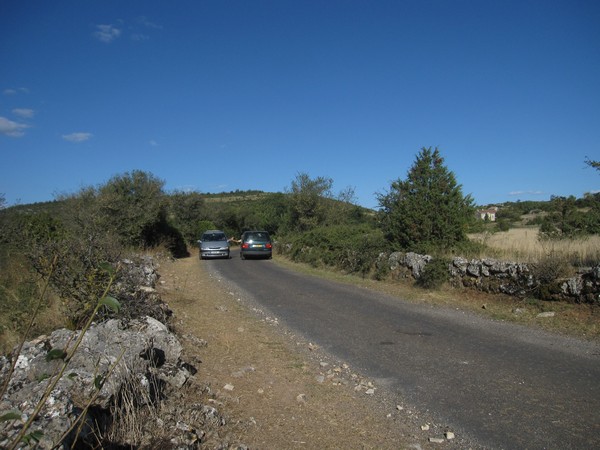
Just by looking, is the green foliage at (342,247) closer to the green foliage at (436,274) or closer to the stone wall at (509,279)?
the stone wall at (509,279)

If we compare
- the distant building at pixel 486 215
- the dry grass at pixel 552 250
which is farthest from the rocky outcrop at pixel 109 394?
the distant building at pixel 486 215

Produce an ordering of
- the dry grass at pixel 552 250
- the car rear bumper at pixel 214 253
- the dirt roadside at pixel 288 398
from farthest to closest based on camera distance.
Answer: the car rear bumper at pixel 214 253 → the dry grass at pixel 552 250 → the dirt roadside at pixel 288 398

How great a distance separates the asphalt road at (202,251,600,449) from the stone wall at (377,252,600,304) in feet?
5.88

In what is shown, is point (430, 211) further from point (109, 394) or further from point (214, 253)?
point (214, 253)

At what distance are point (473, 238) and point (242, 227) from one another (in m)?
41.5

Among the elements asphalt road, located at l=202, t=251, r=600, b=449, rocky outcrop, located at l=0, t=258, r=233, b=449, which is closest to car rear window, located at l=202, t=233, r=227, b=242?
asphalt road, located at l=202, t=251, r=600, b=449

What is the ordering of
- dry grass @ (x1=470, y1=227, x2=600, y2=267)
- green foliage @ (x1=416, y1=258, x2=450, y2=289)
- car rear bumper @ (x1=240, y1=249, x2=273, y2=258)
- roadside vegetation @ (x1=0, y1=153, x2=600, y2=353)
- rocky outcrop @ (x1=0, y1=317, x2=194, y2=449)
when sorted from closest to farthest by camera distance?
rocky outcrop @ (x1=0, y1=317, x2=194, y2=449) < roadside vegetation @ (x1=0, y1=153, x2=600, y2=353) < dry grass @ (x1=470, y1=227, x2=600, y2=267) < green foliage @ (x1=416, y1=258, x2=450, y2=289) < car rear bumper @ (x1=240, y1=249, x2=273, y2=258)

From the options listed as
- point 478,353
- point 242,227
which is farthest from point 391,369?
point 242,227

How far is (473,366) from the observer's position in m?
5.69

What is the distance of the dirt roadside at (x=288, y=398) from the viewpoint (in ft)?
12.6

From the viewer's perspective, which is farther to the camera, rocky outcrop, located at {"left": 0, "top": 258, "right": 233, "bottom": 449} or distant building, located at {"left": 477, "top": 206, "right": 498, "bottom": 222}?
distant building, located at {"left": 477, "top": 206, "right": 498, "bottom": 222}

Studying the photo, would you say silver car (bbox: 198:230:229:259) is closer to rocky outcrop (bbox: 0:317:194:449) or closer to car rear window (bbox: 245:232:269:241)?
car rear window (bbox: 245:232:269:241)

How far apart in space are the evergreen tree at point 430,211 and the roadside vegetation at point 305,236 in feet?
0.11

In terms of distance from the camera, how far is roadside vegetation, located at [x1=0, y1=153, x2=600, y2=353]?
6.43 meters
